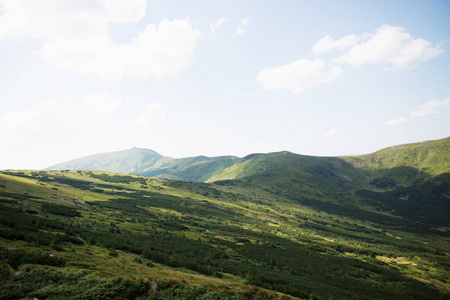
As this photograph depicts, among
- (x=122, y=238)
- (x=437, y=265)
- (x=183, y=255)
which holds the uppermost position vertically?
(x=122, y=238)

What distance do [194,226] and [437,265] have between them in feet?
488

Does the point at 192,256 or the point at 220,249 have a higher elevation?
Result: the point at 192,256

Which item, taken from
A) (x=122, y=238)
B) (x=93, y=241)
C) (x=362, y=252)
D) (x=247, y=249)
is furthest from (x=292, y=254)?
(x=93, y=241)

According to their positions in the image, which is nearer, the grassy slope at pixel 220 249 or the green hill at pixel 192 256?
the green hill at pixel 192 256

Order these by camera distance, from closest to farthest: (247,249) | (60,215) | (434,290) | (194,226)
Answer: (60,215), (434,290), (247,249), (194,226)

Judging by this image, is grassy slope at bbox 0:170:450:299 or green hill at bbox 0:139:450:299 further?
grassy slope at bbox 0:170:450:299

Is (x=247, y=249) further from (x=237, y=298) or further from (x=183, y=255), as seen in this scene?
(x=237, y=298)

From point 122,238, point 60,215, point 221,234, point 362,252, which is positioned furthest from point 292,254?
point 60,215

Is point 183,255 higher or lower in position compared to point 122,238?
lower

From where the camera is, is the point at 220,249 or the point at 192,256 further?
the point at 220,249

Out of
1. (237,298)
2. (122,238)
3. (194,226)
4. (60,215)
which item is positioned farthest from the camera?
(194,226)

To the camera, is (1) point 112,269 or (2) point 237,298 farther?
(1) point 112,269

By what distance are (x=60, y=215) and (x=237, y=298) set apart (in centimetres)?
8673

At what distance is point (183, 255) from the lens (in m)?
83.1
